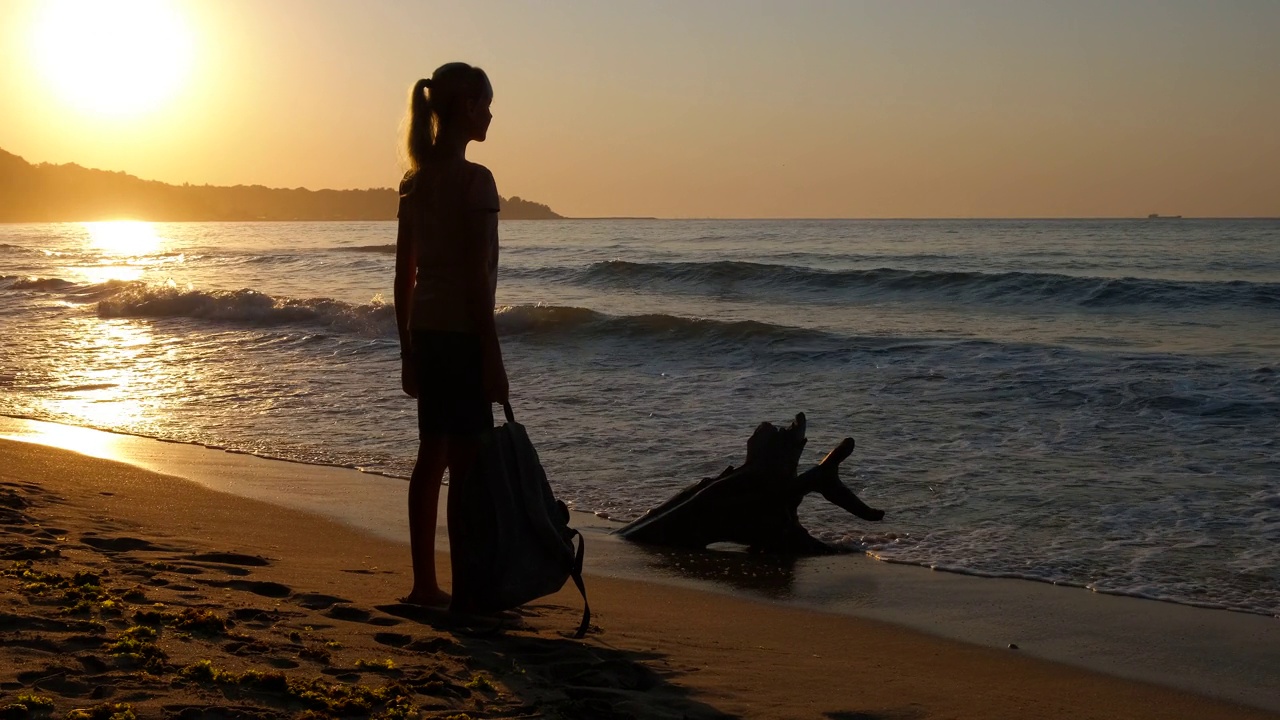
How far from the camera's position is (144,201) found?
126 metres

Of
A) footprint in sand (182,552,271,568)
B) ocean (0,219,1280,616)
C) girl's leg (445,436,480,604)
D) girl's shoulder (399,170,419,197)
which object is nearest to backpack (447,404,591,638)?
girl's leg (445,436,480,604)

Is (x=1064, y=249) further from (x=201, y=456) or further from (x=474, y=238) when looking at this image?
(x=474, y=238)

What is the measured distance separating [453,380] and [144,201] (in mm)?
134204

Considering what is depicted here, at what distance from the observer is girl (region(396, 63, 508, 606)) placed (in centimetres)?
363

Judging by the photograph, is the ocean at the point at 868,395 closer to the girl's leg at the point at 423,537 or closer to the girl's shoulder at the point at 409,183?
the girl's leg at the point at 423,537

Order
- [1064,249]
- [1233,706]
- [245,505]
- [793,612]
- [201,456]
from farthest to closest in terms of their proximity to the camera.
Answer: [1064,249], [201,456], [245,505], [793,612], [1233,706]

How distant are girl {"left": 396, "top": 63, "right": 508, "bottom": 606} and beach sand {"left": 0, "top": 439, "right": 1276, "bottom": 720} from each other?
2.25ft

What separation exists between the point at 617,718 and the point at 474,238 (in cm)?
153

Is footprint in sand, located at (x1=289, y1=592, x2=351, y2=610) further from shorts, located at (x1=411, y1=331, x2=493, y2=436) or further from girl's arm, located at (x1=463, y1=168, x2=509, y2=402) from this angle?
girl's arm, located at (x1=463, y1=168, x2=509, y2=402)

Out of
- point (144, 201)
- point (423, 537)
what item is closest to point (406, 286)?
point (423, 537)

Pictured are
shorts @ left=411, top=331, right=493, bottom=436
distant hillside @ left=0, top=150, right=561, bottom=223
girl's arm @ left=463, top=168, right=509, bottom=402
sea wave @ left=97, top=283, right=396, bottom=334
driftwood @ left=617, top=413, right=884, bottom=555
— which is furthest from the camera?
distant hillside @ left=0, top=150, right=561, bottom=223

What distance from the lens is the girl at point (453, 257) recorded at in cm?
363

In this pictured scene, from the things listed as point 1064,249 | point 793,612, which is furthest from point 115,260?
point 793,612

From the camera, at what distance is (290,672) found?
2.96 meters
